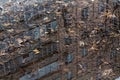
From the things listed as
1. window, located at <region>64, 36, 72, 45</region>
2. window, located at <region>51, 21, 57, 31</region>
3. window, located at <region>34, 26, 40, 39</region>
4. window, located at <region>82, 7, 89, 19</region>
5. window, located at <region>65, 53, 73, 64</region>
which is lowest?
window, located at <region>65, 53, 73, 64</region>

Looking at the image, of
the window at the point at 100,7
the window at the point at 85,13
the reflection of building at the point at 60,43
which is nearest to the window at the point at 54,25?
the reflection of building at the point at 60,43

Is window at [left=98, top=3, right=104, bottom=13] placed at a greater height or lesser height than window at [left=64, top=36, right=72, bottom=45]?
greater

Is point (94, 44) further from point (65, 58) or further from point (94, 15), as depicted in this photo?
point (94, 15)

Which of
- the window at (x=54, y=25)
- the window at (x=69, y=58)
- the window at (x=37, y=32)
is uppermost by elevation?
the window at (x=54, y=25)

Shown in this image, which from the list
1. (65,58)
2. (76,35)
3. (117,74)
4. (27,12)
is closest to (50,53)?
(65,58)

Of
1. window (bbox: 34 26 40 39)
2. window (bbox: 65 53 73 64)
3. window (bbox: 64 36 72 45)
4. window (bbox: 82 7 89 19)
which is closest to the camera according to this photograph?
window (bbox: 65 53 73 64)

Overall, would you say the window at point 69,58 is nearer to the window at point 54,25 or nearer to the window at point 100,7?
the window at point 54,25

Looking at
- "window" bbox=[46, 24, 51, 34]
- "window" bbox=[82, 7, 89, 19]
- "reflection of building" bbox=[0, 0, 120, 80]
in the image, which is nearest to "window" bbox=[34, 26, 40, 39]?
"reflection of building" bbox=[0, 0, 120, 80]

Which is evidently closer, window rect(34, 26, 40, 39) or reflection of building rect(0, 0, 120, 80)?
reflection of building rect(0, 0, 120, 80)

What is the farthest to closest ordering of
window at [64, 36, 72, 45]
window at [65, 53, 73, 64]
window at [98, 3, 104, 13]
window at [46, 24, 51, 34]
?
window at [98, 3, 104, 13] → window at [46, 24, 51, 34] → window at [64, 36, 72, 45] → window at [65, 53, 73, 64]

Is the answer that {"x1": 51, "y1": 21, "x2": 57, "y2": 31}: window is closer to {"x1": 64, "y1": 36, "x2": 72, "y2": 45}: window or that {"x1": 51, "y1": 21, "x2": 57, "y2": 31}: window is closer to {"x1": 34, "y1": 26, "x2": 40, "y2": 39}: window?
{"x1": 34, "y1": 26, "x2": 40, "y2": 39}: window

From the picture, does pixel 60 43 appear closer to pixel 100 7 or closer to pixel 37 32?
pixel 37 32
